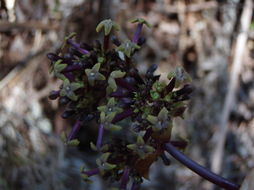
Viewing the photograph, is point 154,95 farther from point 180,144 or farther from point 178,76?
point 180,144

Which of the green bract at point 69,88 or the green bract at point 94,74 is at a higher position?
the green bract at point 94,74

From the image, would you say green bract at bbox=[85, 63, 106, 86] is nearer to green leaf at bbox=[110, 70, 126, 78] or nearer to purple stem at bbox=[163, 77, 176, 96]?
green leaf at bbox=[110, 70, 126, 78]

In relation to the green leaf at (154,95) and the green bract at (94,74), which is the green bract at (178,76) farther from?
the green bract at (94,74)

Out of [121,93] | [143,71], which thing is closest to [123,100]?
[121,93]

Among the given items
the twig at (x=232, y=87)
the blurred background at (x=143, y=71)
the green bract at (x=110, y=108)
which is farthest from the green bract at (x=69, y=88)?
the twig at (x=232, y=87)

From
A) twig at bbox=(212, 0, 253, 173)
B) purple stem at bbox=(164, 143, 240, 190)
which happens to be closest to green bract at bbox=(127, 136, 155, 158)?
purple stem at bbox=(164, 143, 240, 190)

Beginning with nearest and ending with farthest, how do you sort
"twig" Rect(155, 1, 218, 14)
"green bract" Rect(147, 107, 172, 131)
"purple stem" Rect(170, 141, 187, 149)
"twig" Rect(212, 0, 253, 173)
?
"green bract" Rect(147, 107, 172, 131) → "purple stem" Rect(170, 141, 187, 149) → "twig" Rect(212, 0, 253, 173) → "twig" Rect(155, 1, 218, 14)

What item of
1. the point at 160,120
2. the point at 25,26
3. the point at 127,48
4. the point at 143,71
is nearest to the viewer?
the point at 160,120
